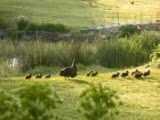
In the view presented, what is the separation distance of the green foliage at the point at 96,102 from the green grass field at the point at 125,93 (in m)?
2.56

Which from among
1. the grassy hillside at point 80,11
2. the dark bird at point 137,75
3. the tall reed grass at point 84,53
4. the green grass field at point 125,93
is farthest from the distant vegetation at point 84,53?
the grassy hillside at point 80,11

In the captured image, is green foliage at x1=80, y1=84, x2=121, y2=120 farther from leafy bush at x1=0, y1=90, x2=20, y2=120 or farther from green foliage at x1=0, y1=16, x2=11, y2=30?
green foliage at x1=0, y1=16, x2=11, y2=30

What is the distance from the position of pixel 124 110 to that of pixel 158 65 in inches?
211

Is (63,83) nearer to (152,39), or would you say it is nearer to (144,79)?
(144,79)

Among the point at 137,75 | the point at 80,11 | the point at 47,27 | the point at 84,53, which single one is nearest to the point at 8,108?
the point at 137,75

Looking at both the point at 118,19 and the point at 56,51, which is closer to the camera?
the point at 56,51

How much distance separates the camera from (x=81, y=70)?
48.5 ft

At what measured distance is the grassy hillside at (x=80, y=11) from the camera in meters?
30.1

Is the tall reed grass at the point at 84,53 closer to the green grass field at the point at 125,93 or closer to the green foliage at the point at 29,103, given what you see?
the green grass field at the point at 125,93

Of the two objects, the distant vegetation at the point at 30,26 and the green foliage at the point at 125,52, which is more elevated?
the green foliage at the point at 125,52

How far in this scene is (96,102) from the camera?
410 cm

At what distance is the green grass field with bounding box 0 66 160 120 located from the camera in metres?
7.45

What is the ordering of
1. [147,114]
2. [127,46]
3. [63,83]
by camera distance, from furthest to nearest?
[127,46]
[63,83]
[147,114]

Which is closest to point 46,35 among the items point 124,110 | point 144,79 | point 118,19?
point 118,19
